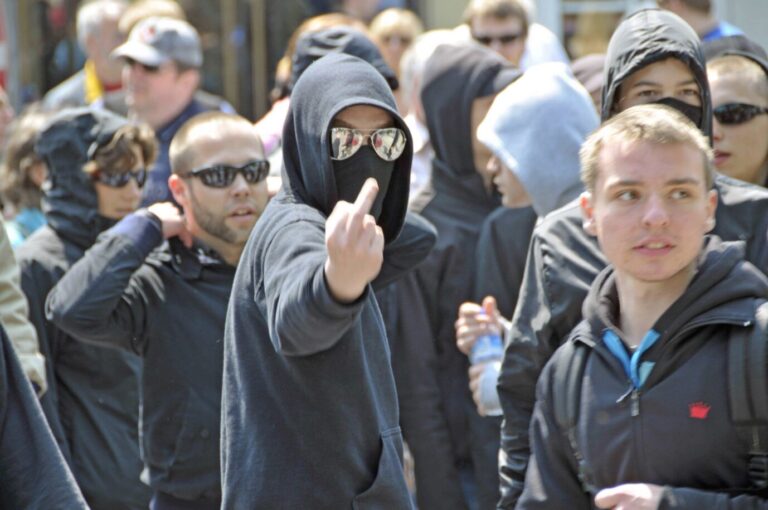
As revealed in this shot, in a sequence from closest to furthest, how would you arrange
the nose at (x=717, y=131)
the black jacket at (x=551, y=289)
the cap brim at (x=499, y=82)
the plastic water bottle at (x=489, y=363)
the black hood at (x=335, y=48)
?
1. the black jacket at (x=551, y=289)
2. the plastic water bottle at (x=489, y=363)
3. the nose at (x=717, y=131)
4. the cap brim at (x=499, y=82)
5. the black hood at (x=335, y=48)

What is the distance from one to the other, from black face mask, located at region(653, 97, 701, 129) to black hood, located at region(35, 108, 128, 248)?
282 cm

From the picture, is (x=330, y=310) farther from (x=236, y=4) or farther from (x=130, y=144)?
(x=236, y=4)

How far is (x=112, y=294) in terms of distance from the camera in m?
5.21

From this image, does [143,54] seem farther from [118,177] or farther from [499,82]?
[499,82]

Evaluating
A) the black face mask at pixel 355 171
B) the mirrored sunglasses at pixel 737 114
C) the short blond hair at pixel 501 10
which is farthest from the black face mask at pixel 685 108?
the short blond hair at pixel 501 10

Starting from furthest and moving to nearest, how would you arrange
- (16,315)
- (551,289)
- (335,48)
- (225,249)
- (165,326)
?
1. (335,48)
2. (16,315)
3. (225,249)
4. (165,326)
5. (551,289)

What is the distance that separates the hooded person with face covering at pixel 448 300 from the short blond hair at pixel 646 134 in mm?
1911

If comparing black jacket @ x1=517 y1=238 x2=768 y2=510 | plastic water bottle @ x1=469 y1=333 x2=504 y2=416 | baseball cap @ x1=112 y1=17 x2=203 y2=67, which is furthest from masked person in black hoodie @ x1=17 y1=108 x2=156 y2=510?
black jacket @ x1=517 y1=238 x2=768 y2=510

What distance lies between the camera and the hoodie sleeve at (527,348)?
4086 millimetres

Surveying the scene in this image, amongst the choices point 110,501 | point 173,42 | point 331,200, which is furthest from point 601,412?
point 173,42

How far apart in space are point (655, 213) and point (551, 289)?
0.65 metres

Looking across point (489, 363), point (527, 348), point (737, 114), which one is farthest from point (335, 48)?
point (527, 348)

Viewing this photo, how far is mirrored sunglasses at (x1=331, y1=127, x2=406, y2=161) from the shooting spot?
373cm

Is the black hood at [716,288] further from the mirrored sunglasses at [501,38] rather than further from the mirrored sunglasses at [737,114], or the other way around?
the mirrored sunglasses at [501,38]
